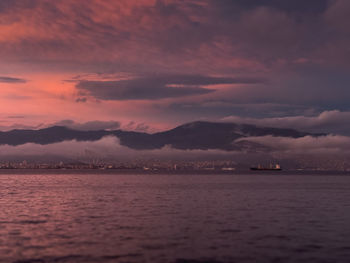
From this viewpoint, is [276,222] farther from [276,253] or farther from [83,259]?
[83,259]

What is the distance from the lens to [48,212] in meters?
74.8

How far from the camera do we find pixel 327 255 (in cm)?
4166

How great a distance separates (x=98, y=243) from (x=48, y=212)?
1240 inches

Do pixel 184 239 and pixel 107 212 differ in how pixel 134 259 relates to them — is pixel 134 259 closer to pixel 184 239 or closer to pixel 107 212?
pixel 184 239

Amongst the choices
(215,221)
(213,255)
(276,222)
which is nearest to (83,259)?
(213,255)

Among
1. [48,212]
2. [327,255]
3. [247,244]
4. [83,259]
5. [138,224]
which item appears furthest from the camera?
[48,212]

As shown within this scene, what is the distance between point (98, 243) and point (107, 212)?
28.8 m

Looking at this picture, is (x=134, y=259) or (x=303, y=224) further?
(x=303, y=224)

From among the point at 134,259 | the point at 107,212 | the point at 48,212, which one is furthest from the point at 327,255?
the point at 48,212

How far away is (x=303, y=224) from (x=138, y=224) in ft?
76.9

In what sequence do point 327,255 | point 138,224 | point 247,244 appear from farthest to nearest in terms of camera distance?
point 138,224 → point 247,244 → point 327,255

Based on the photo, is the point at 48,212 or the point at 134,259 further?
the point at 48,212

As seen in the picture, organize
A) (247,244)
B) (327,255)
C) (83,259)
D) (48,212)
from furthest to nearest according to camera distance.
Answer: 1. (48,212)
2. (247,244)
3. (327,255)
4. (83,259)

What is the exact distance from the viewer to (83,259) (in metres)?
39.1
